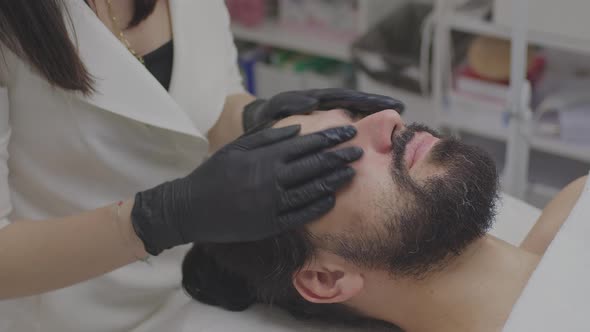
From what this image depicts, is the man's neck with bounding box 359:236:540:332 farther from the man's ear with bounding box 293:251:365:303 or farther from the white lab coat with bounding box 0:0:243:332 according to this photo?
the white lab coat with bounding box 0:0:243:332

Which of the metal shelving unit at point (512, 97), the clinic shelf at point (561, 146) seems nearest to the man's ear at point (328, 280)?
the metal shelving unit at point (512, 97)

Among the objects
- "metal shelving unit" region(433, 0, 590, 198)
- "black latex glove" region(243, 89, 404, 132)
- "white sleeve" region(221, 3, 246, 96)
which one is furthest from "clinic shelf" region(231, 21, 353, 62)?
"black latex glove" region(243, 89, 404, 132)

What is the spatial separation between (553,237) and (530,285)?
212 millimetres

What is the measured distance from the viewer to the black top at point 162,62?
1.25 m

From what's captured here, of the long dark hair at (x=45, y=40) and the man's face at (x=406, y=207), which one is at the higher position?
the long dark hair at (x=45, y=40)

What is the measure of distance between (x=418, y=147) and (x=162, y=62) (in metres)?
0.50

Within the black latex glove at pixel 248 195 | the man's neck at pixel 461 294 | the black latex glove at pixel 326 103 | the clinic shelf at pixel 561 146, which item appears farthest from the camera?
the clinic shelf at pixel 561 146

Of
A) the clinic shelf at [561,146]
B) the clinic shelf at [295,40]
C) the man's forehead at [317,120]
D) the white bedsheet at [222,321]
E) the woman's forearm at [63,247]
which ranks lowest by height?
the clinic shelf at [561,146]

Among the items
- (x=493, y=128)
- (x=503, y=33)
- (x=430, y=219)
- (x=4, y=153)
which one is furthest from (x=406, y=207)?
(x=493, y=128)

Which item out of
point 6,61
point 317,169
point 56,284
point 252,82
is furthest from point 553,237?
point 252,82

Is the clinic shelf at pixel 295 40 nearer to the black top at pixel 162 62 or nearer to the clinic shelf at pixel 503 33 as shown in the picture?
the clinic shelf at pixel 503 33

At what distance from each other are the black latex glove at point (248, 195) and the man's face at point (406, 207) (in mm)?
63

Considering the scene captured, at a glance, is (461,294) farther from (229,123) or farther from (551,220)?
(229,123)

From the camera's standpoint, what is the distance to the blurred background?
6.02 feet
